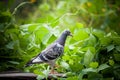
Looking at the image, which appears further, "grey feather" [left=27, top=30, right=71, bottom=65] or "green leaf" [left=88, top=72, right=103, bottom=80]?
"grey feather" [left=27, top=30, right=71, bottom=65]

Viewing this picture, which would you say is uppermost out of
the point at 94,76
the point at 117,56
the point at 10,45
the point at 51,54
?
the point at 10,45

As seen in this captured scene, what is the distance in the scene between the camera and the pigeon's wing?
104 inches

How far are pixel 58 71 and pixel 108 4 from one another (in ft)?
8.80

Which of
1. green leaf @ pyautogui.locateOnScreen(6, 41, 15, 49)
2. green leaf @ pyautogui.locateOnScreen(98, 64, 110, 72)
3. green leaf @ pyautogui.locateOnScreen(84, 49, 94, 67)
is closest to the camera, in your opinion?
green leaf @ pyautogui.locateOnScreen(98, 64, 110, 72)

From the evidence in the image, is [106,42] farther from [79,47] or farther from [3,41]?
[3,41]

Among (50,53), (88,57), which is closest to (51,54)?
(50,53)

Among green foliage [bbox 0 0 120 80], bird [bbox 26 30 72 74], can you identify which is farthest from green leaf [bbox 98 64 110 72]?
bird [bbox 26 30 72 74]

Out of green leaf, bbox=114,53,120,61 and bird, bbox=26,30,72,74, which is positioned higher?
bird, bbox=26,30,72,74

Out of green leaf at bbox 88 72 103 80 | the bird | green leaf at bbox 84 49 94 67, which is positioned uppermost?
the bird

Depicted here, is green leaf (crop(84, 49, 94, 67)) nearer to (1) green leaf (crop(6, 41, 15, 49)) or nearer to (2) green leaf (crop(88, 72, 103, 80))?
(2) green leaf (crop(88, 72, 103, 80))

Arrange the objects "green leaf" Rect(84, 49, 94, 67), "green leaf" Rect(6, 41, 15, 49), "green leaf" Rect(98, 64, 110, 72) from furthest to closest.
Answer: "green leaf" Rect(6, 41, 15, 49)
"green leaf" Rect(84, 49, 94, 67)
"green leaf" Rect(98, 64, 110, 72)

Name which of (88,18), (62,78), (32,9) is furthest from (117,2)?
(62,78)

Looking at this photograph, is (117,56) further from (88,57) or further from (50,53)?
(50,53)

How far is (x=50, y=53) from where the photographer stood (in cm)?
269
